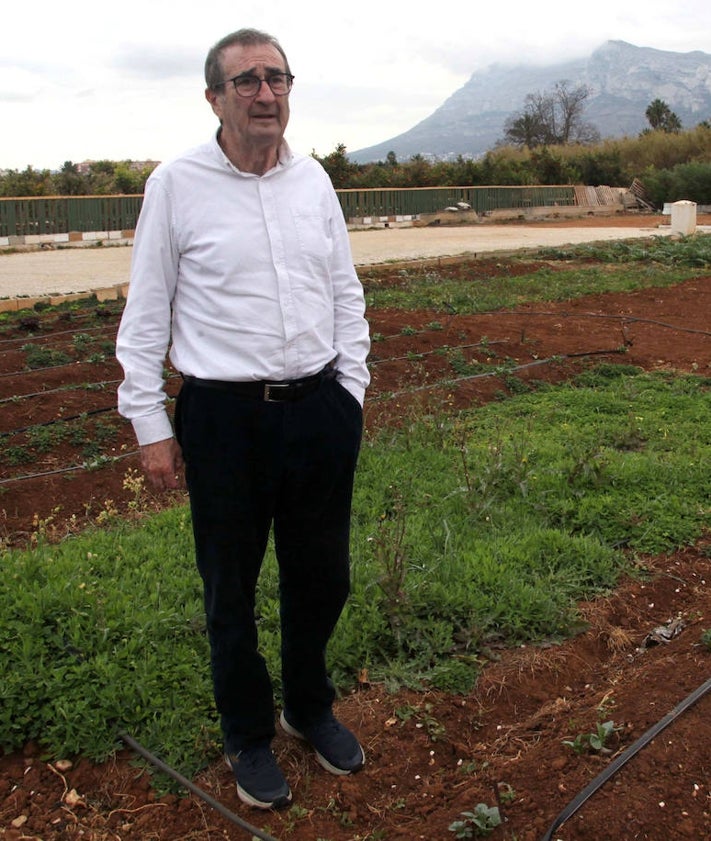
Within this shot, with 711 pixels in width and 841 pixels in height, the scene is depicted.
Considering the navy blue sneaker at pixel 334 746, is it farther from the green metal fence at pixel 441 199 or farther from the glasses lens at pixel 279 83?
the green metal fence at pixel 441 199

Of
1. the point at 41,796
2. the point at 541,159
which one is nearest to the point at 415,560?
the point at 41,796

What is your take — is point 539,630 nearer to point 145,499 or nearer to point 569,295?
point 145,499

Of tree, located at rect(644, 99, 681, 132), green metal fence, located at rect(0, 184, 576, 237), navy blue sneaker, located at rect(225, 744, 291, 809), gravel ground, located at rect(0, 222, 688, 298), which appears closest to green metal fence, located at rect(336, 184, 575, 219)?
green metal fence, located at rect(0, 184, 576, 237)

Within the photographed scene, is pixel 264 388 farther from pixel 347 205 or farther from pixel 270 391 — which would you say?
pixel 347 205

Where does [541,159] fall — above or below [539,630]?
above

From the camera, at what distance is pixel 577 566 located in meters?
4.09

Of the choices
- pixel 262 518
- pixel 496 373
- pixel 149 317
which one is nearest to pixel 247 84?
pixel 149 317

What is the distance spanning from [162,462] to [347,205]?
25974mm

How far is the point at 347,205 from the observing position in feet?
90.7

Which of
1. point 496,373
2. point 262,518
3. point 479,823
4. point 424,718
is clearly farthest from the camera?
point 496,373

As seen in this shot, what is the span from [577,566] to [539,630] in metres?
0.54

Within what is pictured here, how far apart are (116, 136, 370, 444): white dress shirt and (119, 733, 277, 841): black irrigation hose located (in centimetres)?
102

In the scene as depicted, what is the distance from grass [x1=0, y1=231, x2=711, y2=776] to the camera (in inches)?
119

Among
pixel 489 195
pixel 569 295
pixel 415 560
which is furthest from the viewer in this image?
pixel 489 195
